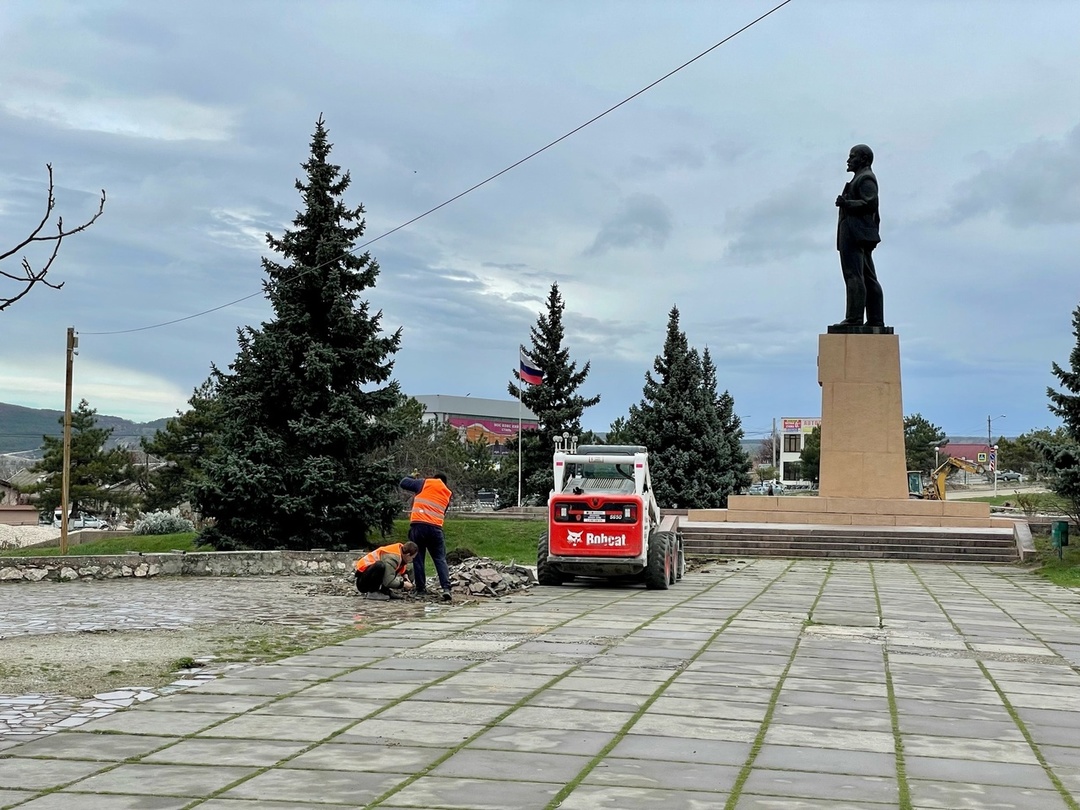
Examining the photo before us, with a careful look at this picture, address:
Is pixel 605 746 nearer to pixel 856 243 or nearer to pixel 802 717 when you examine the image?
pixel 802 717

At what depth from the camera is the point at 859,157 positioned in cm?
3334

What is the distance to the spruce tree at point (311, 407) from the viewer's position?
2692 cm

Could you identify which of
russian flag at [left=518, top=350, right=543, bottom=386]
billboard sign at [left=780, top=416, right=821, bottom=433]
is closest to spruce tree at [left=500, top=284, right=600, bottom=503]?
russian flag at [left=518, top=350, right=543, bottom=386]

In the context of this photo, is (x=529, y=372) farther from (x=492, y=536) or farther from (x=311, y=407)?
(x=311, y=407)

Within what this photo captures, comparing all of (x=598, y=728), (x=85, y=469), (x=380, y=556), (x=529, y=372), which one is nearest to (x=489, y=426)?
(x=85, y=469)

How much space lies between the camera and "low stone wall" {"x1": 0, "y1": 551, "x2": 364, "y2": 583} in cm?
1762

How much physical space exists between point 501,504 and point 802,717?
1897 inches

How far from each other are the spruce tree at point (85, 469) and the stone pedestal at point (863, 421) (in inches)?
A: 1686

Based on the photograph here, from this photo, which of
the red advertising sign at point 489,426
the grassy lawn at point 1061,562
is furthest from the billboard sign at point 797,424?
the grassy lawn at point 1061,562

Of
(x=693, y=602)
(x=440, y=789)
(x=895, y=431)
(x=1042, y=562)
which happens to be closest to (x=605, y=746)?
(x=440, y=789)

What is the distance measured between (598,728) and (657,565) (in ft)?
32.6

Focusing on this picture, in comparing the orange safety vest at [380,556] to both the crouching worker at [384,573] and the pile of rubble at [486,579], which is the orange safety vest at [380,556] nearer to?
the crouching worker at [384,573]

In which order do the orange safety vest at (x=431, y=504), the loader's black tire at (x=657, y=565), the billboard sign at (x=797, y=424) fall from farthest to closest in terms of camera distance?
the billboard sign at (x=797, y=424), the loader's black tire at (x=657, y=565), the orange safety vest at (x=431, y=504)

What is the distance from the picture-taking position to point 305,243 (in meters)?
28.2
